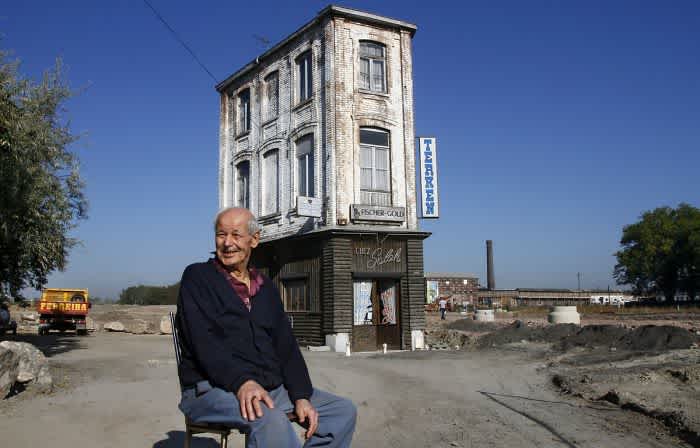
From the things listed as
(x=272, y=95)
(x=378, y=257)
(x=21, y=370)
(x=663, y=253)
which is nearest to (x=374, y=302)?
(x=378, y=257)

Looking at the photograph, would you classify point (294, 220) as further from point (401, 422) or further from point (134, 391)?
point (401, 422)

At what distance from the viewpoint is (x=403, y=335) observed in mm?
20000

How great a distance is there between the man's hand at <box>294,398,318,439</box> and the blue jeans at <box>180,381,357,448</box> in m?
0.07

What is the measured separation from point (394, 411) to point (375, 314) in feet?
39.2

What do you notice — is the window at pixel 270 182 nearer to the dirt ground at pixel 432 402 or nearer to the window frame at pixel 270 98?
the window frame at pixel 270 98

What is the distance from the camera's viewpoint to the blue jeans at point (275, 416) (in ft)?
10.4

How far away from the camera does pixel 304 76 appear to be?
71.5 feet

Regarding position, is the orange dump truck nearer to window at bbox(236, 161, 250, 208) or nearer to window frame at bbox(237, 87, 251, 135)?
window at bbox(236, 161, 250, 208)

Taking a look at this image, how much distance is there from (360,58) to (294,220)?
6.01 metres

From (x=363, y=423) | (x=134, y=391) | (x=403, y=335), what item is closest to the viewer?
(x=363, y=423)

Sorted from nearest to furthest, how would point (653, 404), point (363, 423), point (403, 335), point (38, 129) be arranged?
point (363, 423) < point (653, 404) < point (38, 129) < point (403, 335)

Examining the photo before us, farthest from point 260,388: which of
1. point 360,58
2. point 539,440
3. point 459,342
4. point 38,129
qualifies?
point 459,342

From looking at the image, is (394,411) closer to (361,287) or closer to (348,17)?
(361,287)

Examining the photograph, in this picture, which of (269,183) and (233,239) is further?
(269,183)
